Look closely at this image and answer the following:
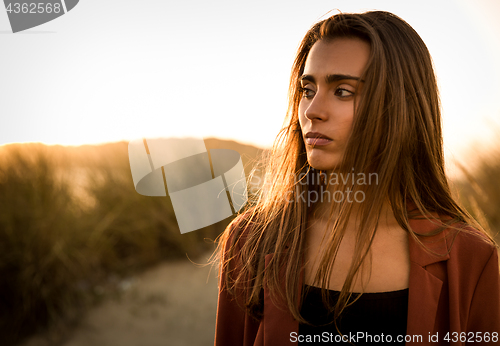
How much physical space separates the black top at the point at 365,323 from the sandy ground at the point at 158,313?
256 centimetres

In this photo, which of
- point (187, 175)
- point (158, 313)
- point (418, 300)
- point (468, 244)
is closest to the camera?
point (418, 300)

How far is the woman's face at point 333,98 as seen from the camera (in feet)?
4.15

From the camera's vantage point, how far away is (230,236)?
164 cm

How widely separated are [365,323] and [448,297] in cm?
35

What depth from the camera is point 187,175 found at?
4.25 meters

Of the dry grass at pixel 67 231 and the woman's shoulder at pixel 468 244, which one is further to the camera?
the dry grass at pixel 67 231

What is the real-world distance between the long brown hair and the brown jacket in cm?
8

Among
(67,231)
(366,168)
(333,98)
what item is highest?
(333,98)

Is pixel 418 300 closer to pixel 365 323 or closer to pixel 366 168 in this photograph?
pixel 365 323

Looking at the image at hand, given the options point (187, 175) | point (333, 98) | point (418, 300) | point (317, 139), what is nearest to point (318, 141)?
point (317, 139)

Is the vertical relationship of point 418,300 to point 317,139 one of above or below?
below

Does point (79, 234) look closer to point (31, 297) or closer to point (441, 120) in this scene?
point (31, 297)

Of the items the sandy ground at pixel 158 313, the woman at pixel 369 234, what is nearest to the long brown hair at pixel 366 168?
the woman at pixel 369 234

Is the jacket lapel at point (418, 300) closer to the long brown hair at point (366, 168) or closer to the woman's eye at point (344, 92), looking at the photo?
the long brown hair at point (366, 168)
